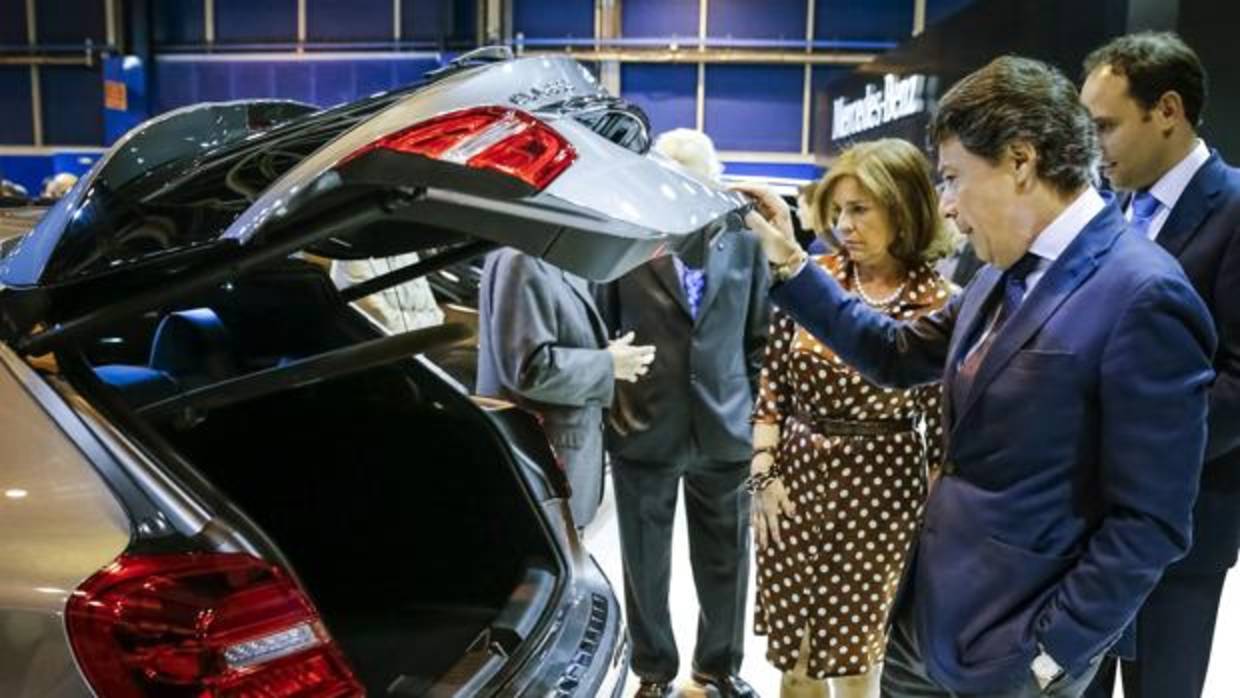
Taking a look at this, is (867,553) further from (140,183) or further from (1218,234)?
(140,183)

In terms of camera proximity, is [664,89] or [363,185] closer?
[363,185]

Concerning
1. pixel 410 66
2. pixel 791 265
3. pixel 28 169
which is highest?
pixel 410 66

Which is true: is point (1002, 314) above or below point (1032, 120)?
below

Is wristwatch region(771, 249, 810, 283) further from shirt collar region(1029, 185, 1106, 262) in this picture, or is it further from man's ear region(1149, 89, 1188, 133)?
man's ear region(1149, 89, 1188, 133)

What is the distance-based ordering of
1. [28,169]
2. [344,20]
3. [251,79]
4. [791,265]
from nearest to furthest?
[791,265] < [344,20] < [251,79] < [28,169]

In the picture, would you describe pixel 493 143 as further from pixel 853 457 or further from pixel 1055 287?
pixel 853 457

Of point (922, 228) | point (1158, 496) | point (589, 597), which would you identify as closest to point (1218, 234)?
point (922, 228)

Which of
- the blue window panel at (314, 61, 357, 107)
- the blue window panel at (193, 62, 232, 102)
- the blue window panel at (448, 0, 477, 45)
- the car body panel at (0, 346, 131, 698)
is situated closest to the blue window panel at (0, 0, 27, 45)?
the blue window panel at (193, 62, 232, 102)

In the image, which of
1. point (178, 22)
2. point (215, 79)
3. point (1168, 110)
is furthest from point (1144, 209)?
point (178, 22)

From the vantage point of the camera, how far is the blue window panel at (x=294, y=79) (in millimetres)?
12648

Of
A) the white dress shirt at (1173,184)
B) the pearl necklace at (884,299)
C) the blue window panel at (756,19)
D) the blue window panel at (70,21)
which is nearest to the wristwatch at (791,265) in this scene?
the pearl necklace at (884,299)

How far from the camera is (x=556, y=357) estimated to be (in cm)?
241

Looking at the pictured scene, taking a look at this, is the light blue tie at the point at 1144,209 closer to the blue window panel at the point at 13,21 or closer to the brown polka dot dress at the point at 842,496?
the brown polka dot dress at the point at 842,496

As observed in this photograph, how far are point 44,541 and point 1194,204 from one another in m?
1.79
